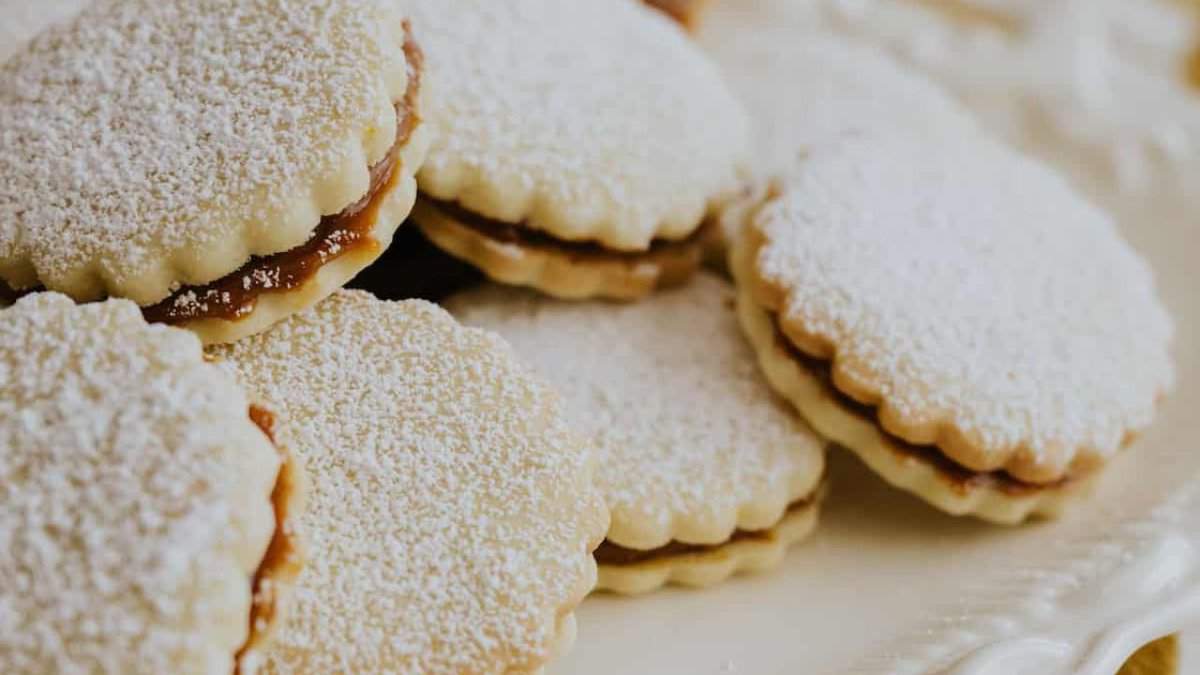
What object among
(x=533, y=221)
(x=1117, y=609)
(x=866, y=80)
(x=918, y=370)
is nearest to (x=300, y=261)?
(x=533, y=221)

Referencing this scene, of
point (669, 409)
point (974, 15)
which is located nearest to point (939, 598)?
point (669, 409)

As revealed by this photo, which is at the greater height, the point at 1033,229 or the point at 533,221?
the point at 1033,229

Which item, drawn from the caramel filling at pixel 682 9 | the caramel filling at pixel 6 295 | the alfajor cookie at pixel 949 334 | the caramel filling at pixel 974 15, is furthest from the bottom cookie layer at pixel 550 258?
the caramel filling at pixel 974 15

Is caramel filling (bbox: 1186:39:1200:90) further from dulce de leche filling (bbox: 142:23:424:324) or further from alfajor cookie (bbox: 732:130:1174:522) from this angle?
dulce de leche filling (bbox: 142:23:424:324)

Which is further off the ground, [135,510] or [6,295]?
[135,510]

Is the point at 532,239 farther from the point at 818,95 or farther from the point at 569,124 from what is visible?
the point at 818,95

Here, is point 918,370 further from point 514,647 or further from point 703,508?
point 514,647

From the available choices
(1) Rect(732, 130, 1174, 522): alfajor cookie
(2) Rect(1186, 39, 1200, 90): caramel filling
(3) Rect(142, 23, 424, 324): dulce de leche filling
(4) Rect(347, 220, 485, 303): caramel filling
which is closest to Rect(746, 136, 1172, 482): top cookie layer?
(1) Rect(732, 130, 1174, 522): alfajor cookie

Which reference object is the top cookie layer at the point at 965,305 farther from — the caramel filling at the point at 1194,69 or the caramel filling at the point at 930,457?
the caramel filling at the point at 1194,69
